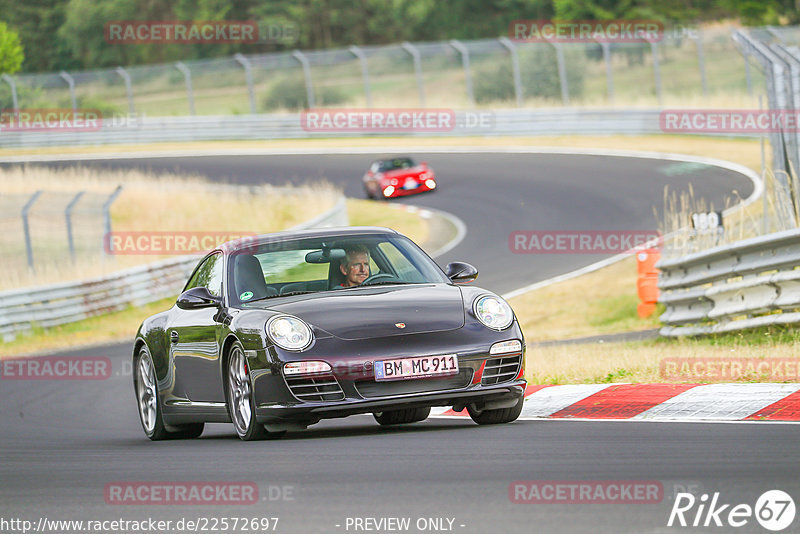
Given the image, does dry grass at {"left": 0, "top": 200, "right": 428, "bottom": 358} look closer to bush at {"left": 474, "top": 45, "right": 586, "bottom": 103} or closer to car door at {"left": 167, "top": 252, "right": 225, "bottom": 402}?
car door at {"left": 167, "top": 252, "right": 225, "bottom": 402}

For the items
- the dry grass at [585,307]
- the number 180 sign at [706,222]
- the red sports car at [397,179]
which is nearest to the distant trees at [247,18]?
the red sports car at [397,179]

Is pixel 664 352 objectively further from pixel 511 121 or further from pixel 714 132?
pixel 511 121

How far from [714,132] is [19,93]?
25.0 m

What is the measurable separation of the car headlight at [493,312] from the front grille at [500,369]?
202 millimetres

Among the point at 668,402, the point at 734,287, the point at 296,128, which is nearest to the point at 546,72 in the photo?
the point at 296,128

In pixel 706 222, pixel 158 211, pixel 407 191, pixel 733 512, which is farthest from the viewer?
pixel 407 191

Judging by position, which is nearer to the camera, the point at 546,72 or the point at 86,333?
the point at 86,333

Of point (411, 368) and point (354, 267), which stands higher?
point (354, 267)

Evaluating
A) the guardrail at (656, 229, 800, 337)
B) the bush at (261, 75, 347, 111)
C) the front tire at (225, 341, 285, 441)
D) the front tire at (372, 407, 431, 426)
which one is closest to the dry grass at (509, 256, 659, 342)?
the guardrail at (656, 229, 800, 337)

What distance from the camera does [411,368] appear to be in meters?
8.00

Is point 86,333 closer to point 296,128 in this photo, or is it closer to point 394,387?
point 394,387

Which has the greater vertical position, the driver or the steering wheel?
the driver

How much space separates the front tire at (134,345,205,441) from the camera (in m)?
9.95

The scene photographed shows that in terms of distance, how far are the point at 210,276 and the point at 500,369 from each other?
8.10 ft
